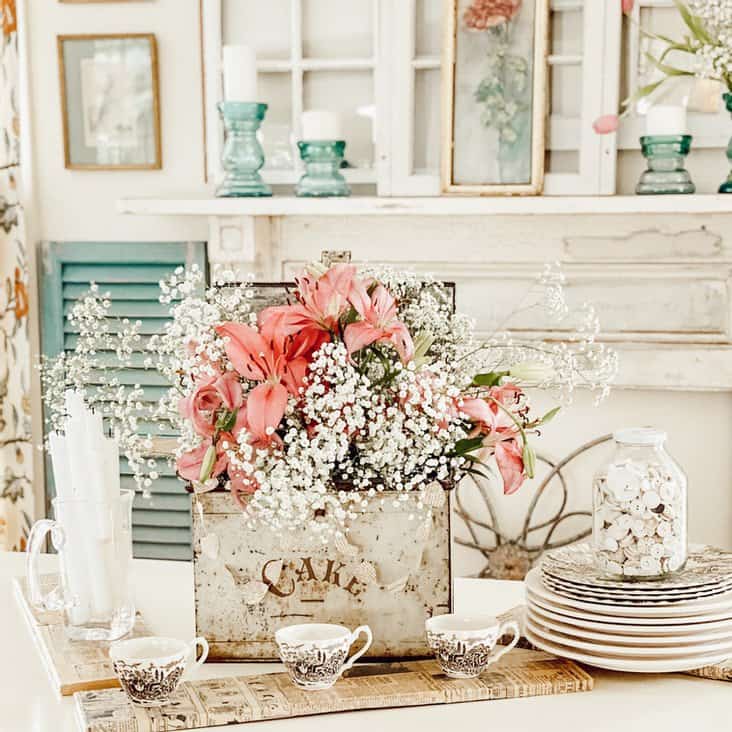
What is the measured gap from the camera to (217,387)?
4.42 ft

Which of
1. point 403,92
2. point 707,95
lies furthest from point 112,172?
point 707,95

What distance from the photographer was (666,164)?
272 centimetres

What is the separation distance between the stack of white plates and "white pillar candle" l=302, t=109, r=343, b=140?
A: 5.59 ft

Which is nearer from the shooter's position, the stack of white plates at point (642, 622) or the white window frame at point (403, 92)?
the stack of white plates at point (642, 622)

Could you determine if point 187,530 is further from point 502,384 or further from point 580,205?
point 502,384

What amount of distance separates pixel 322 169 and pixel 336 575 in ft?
5.45

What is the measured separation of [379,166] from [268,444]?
1733 millimetres

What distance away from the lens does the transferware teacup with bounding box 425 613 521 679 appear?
4.28 ft

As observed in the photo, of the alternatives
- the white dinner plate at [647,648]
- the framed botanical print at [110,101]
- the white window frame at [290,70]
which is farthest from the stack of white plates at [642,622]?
the framed botanical print at [110,101]

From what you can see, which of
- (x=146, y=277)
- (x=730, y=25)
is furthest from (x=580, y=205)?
(x=146, y=277)

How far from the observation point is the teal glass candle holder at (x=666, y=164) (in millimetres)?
2701

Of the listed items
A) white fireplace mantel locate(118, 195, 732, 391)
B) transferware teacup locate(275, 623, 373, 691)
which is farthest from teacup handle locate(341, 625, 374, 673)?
white fireplace mantel locate(118, 195, 732, 391)

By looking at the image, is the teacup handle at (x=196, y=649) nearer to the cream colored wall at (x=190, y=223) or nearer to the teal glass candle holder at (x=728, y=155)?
the cream colored wall at (x=190, y=223)

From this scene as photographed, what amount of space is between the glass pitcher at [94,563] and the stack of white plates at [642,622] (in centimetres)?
53
